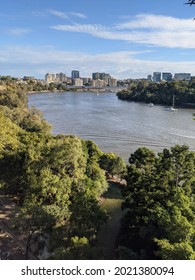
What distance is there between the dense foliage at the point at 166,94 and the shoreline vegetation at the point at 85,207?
47.9 metres

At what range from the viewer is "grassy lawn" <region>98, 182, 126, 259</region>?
1056 cm

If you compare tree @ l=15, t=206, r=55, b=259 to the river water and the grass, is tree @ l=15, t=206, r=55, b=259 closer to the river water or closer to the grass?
the grass

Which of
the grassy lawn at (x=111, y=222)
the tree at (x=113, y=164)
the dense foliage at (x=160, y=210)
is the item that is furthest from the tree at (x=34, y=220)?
the tree at (x=113, y=164)

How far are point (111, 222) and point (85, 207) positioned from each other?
13.6 feet

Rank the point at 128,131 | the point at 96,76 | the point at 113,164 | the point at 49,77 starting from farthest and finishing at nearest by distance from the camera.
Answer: the point at 96,76, the point at 49,77, the point at 128,131, the point at 113,164

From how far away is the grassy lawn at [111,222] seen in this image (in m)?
10.6

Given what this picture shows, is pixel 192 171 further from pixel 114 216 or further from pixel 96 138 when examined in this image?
pixel 96 138

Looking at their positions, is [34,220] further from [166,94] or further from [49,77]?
[49,77]

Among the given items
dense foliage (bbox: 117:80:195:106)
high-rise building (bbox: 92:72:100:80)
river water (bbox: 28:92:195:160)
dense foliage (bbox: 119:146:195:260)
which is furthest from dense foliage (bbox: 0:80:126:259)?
high-rise building (bbox: 92:72:100:80)

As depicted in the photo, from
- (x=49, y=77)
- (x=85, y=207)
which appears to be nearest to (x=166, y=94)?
(x=85, y=207)

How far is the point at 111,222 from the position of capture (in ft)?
40.7

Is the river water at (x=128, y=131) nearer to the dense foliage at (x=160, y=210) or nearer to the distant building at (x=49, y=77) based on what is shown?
the dense foliage at (x=160, y=210)

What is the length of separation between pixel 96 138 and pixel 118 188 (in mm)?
12332

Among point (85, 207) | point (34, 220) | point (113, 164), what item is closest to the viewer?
point (34, 220)
